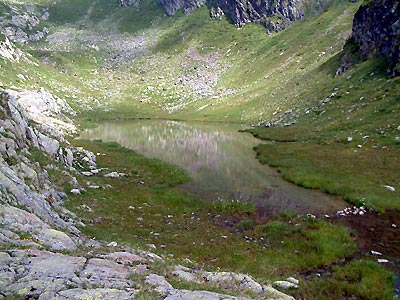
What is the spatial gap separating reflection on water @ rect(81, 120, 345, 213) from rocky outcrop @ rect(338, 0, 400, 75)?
120ft

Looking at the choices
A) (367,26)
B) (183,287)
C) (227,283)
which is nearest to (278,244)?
(227,283)

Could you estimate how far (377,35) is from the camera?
82812 millimetres

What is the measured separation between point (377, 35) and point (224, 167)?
6422cm

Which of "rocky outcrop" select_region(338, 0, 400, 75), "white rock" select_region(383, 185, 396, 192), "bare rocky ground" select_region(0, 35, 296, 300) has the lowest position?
"white rock" select_region(383, 185, 396, 192)

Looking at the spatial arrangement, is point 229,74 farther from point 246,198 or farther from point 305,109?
point 246,198

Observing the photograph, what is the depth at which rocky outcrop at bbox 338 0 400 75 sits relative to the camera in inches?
2847

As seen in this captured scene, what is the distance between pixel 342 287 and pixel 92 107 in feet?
422

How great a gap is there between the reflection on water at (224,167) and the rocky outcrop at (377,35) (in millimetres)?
36626

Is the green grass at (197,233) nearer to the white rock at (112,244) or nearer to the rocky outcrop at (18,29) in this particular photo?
the white rock at (112,244)

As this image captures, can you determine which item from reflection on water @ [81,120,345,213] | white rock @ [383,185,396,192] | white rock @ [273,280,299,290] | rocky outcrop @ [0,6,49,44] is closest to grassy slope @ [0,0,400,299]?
white rock @ [273,280,299,290]

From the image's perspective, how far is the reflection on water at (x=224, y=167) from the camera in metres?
32.0

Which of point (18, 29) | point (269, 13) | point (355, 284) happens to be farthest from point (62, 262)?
point (18, 29)

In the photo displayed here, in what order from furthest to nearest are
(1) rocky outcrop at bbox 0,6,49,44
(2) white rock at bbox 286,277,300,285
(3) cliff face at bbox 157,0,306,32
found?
(1) rocky outcrop at bbox 0,6,49,44, (3) cliff face at bbox 157,0,306,32, (2) white rock at bbox 286,277,300,285

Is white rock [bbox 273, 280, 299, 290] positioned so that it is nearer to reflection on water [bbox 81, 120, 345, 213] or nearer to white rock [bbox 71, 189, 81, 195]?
reflection on water [bbox 81, 120, 345, 213]
